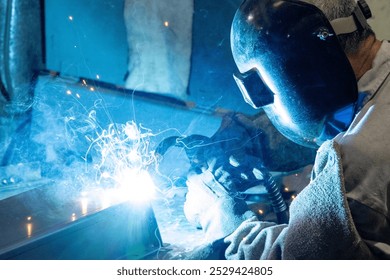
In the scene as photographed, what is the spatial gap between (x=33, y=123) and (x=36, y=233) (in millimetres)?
801

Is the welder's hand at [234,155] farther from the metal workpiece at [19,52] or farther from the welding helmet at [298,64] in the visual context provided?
the metal workpiece at [19,52]

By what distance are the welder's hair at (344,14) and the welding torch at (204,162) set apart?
58cm

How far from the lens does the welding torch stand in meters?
1.34

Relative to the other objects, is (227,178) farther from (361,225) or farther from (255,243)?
(361,225)

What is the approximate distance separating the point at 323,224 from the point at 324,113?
0.37 meters

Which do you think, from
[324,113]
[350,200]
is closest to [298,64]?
[324,113]

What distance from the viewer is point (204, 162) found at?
1.39 m

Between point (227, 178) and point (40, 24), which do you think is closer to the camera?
point (227, 178)

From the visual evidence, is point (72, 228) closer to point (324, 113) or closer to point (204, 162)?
point (204, 162)

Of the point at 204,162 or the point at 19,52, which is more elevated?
the point at 19,52

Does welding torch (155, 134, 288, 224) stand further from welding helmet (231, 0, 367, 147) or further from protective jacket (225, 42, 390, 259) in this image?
protective jacket (225, 42, 390, 259)

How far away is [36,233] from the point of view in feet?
2.91

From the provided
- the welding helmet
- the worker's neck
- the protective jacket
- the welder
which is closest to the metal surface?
the welder

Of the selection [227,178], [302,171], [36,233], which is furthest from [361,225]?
[302,171]
